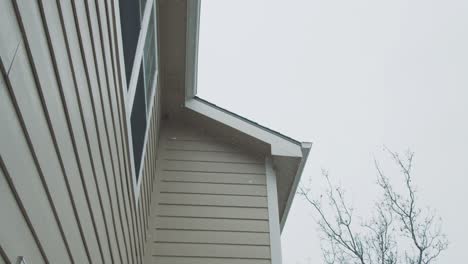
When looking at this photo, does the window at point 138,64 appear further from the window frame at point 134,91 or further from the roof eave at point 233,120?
the roof eave at point 233,120

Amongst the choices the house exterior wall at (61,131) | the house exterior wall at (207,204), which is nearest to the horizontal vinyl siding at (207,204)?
the house exterior wall at (207,204)

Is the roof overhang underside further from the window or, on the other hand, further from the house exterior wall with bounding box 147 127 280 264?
the window

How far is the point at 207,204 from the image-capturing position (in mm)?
5082

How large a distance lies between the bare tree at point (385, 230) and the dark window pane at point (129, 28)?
7.64 meters

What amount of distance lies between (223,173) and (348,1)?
1626 inches

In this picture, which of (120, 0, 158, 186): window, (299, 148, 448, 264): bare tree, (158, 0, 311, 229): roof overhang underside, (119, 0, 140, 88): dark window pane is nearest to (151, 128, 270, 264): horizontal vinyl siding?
(158, 0, 311, 229): roof overhang underside

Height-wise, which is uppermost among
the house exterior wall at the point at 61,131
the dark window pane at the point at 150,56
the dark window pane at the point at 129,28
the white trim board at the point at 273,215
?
the dark window pane at the point at 150,56

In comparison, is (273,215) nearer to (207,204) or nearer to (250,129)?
(207,204)

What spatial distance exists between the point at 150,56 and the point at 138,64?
950mm

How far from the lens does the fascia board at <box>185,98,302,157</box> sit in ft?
18.4

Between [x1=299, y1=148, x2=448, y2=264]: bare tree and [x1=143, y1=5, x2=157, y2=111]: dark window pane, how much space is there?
680cm

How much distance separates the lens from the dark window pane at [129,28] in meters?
3.34

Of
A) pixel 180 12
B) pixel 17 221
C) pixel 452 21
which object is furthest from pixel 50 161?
pixel 452 21

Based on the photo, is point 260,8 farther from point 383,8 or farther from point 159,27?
point 159,27
